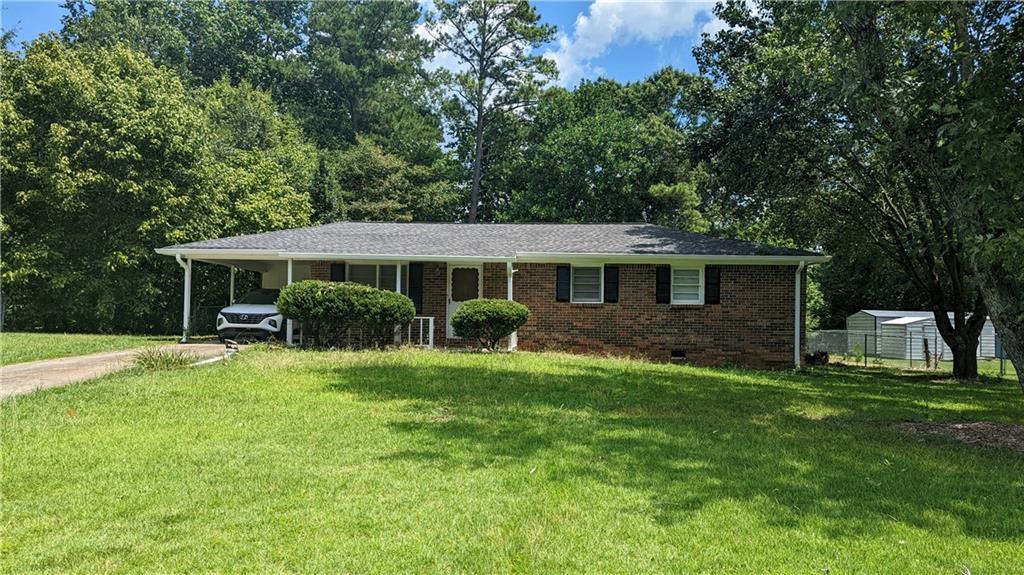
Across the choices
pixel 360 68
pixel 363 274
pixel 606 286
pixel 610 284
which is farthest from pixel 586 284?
pixel 360 68

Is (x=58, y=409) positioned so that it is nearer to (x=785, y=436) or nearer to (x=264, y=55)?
(x=785, y=436)

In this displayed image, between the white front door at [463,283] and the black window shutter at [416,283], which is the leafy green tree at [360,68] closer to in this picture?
the black window shutter at [416,283]

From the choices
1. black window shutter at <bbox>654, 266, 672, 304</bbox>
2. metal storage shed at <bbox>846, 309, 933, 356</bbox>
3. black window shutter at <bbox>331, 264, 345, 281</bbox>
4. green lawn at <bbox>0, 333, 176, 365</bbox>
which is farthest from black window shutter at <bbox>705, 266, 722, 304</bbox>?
metal storage shed at <bbox>846, 309, 933, 356</bbox>

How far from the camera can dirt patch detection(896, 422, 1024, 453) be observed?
6941 millimetres

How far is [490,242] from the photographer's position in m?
18.0

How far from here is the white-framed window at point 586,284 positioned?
1662 cm

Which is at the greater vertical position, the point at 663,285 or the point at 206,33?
the point at 206,33

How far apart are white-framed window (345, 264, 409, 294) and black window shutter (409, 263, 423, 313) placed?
0.17 metres

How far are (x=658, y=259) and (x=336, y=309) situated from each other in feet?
26.0

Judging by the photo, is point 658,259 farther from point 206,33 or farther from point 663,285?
point 206,33

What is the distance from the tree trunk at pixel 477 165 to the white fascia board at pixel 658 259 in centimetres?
1802

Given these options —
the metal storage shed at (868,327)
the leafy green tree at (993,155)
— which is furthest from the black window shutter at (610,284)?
the metal storage shed at (868,327)

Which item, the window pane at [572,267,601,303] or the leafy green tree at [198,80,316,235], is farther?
the leafy green tree at [198,80,316,235]

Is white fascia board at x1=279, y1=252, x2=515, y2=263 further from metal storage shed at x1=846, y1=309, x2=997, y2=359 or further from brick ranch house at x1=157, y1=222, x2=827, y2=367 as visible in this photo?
metal storage shed at x1=846, y1=309, x2=997, y2=359
